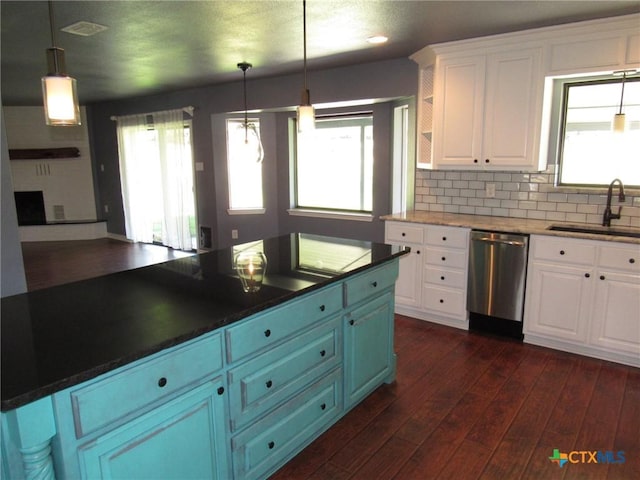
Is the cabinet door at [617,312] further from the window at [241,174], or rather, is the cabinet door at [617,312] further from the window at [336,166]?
the window at [241,174]

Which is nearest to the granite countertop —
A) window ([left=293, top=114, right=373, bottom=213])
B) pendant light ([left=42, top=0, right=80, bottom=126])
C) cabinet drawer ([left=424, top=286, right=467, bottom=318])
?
cabinet drawer ([left=424, top=286, right=467, bottom=318])

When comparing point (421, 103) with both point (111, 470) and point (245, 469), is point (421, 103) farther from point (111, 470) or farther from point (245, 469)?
point (111, 470)

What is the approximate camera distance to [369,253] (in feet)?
8.56

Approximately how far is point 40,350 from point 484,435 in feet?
6.92

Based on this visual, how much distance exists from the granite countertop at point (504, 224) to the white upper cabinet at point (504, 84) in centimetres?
44

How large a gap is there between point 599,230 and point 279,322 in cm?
273

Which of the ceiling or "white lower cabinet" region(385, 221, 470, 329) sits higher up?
the ceiling

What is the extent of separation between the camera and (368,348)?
253cm

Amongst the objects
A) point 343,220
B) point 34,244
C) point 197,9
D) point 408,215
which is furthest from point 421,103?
point 34,244

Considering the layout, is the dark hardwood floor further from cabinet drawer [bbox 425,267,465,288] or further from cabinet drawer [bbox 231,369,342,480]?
cabinet drawer [bbox 425,267,465,288]

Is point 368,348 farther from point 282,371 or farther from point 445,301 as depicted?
point 445,301

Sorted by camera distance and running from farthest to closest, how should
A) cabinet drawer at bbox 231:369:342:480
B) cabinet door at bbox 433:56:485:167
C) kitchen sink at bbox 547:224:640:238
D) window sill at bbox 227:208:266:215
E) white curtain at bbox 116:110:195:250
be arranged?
white curtain at bbox 116:110:195:250
window sill at bbox 227:208:266:215
cabinet door at bbox 433:56:485:167
kitchen sink at bbox 547:224:640:238
cabinet drawer at bbox 231:369:342:480

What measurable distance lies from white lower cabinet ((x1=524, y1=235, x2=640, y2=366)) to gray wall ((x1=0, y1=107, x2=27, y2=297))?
143 inches

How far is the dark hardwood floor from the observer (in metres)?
2.08
